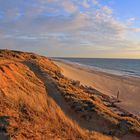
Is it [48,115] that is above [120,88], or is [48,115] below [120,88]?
above

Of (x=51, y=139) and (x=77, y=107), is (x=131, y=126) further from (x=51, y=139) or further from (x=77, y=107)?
(x=51, y=139)

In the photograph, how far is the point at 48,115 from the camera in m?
15.7

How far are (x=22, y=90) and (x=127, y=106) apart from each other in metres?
11.6

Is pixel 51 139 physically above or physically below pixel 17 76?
below

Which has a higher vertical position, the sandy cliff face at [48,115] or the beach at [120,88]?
the sandy cliff face at [48,115]

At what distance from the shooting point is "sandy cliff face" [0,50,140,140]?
13352mm

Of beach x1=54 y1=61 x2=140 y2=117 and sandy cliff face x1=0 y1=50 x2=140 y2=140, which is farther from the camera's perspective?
beach x1=54 y1=61 x2=140 y2=117

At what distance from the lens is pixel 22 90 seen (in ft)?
56.0

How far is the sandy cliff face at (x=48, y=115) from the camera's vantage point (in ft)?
43.8

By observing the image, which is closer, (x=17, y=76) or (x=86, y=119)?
(x=86, y=119)

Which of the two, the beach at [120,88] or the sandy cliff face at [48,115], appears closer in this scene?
the sandy cliff face at [48,115]

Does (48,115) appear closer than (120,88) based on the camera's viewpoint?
Yes

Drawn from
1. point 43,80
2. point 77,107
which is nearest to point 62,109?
point 77,107

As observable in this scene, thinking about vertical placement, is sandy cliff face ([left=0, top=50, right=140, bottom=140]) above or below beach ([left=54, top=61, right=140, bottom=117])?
above
